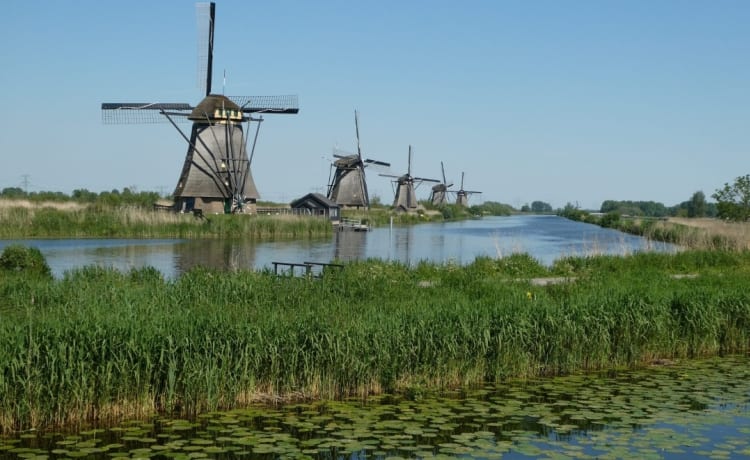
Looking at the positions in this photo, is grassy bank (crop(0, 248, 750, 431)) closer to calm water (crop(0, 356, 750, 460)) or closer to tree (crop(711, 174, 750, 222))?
calm water (crop(0, 356, 750, 460))

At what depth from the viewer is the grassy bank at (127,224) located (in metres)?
33.2

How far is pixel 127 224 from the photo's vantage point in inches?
1406

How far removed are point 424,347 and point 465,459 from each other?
260 cm

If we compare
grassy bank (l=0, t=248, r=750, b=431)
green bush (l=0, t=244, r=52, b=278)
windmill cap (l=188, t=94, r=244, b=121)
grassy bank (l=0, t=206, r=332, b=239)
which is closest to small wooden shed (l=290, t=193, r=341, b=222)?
grassy bank (l=0, t=206, r=332, b=239)

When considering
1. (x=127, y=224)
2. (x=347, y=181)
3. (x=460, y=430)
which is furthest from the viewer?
(x=347, y=181)

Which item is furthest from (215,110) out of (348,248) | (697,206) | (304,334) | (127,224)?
(697,206)

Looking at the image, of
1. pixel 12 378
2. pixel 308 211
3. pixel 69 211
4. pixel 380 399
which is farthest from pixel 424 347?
pixel 308 211

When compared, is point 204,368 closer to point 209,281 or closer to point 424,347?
point 424,347

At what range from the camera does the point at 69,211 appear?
120 ft

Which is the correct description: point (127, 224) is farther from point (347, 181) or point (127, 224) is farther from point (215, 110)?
point (347, 181)

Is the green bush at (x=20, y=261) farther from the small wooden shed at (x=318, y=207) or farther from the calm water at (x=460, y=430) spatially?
the small wooden shed at (x=318, y=207)

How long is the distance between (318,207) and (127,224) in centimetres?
1946

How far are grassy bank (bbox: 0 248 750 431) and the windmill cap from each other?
26.5 m

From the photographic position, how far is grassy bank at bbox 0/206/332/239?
33188 mm
